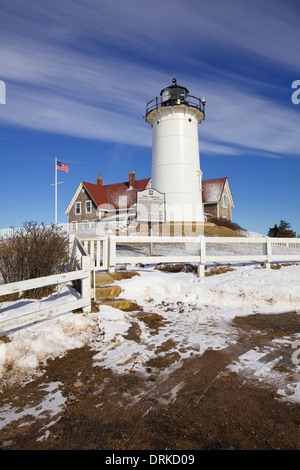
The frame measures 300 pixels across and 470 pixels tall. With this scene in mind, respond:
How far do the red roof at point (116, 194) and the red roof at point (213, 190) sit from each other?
7534 mm

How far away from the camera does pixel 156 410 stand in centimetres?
305

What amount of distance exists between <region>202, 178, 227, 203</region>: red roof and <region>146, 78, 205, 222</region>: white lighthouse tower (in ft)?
29.0

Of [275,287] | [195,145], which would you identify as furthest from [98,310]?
[195,145]

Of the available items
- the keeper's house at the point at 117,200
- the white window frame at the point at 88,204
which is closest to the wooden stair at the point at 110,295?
the keeper's house at the point at 117,200

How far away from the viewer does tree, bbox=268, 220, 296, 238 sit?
3716 cm

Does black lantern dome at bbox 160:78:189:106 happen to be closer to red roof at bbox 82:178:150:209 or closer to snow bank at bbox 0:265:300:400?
red roof at bbox 82:178:150:209

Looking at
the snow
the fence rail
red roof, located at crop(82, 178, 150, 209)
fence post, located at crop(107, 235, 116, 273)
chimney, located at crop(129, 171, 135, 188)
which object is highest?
chimney, located at crop(129, 171, 135, 188)

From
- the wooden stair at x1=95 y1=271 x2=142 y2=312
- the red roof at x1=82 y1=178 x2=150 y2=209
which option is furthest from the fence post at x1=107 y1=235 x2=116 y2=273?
the red roof at x1=82 y1=178 x2=150 y2=209

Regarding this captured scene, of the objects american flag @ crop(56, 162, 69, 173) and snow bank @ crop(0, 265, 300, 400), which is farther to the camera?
american flag @ crop(56, 162, 69, 173)

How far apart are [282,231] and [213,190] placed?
35.4 feet

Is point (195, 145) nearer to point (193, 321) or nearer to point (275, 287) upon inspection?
point (275, 287)

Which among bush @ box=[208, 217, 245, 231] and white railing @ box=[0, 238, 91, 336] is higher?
bush @ box=[208, 217, 245, 231]

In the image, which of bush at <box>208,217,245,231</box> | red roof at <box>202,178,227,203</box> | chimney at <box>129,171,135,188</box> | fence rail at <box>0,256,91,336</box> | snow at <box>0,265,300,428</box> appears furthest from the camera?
chimney at <box>129,171,135,188</box>

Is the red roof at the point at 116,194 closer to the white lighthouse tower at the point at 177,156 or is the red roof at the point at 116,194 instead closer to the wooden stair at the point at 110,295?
the white lighthouse tower at the point at 177,156
